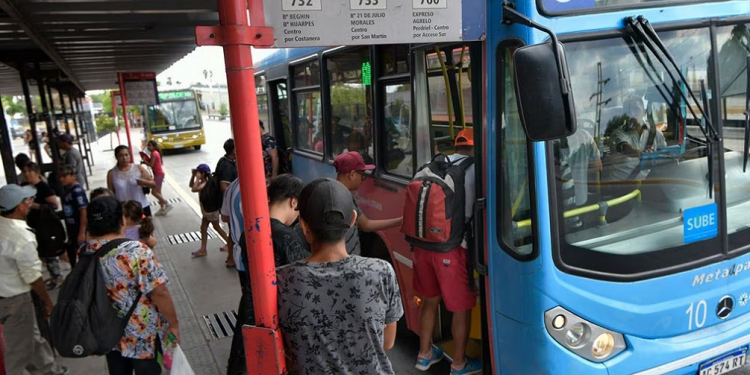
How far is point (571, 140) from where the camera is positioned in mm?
2451

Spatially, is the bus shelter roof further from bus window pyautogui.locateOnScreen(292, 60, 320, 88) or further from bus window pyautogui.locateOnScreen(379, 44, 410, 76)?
bus window pyautogui.locateOnScreen(379, 44, 410, 76)

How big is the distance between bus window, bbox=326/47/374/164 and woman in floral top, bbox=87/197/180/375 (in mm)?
1965

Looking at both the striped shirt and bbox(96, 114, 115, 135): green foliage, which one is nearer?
the striped shirt

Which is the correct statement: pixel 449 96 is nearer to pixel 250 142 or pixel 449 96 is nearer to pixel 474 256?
pixel 474 256

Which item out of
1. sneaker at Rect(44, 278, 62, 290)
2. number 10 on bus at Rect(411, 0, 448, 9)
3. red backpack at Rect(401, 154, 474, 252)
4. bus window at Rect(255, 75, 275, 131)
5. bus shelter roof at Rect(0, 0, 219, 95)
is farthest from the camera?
bus window at Rect(255, 75, 275, 131)

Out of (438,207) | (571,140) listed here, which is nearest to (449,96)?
(438,207)

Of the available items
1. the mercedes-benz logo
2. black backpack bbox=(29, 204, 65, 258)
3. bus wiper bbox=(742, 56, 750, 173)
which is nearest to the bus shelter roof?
black backpack bbox=(29, 204, 65, 258)

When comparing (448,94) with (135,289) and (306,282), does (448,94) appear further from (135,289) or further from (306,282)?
(135,289)

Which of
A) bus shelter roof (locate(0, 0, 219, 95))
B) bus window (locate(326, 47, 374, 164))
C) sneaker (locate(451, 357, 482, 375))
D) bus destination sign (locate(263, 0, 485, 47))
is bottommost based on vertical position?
sneaker (locate(451, 357, 482, 375))

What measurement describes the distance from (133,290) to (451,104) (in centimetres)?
207

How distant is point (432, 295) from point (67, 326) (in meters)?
2.06

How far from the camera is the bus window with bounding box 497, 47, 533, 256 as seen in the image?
2461 millimetres

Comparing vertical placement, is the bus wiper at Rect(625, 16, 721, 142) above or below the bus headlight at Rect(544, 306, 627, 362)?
above

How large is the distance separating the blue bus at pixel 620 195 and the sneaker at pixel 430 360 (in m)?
0.98
